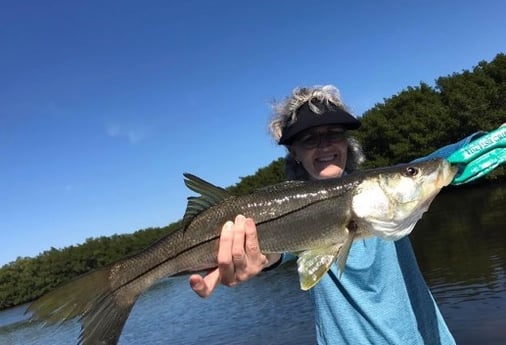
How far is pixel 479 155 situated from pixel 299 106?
1.52 m

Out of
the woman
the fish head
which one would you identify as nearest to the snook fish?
the fish head

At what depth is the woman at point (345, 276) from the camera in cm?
374

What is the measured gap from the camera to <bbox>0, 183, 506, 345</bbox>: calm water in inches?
716

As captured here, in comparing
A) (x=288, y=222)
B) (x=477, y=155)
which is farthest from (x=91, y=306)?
(x=477, y=155)

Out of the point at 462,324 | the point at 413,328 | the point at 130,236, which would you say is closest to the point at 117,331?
the point at 413,328

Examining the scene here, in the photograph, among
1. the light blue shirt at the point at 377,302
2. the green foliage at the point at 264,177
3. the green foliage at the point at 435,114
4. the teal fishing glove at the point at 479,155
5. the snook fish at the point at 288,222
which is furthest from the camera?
the green foliage at the point at 264,177

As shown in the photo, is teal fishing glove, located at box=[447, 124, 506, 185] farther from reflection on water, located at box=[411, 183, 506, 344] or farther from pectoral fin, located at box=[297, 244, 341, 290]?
reflection on water, located at box=[411, 183, 506, 344]

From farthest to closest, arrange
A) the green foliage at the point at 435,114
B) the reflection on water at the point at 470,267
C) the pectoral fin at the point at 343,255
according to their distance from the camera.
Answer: the green foliage at the point at 435,114 < the reflection on water at the point at 470,267 < the pectoral fin at the point at 343,255

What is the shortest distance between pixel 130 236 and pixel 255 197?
10404 cm

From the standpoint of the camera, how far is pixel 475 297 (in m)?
19.1

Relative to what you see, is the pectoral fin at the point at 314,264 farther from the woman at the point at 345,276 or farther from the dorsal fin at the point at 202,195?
the dorsal fin at the point at 202,195

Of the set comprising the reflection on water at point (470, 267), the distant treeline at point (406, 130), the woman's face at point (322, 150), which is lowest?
the reflection on water at point (470, 267)

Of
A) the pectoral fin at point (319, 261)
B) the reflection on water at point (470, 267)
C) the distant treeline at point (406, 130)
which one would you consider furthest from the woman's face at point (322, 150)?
the distant treeline at point (406, 130)

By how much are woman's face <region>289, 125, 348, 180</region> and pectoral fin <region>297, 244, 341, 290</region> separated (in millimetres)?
850
